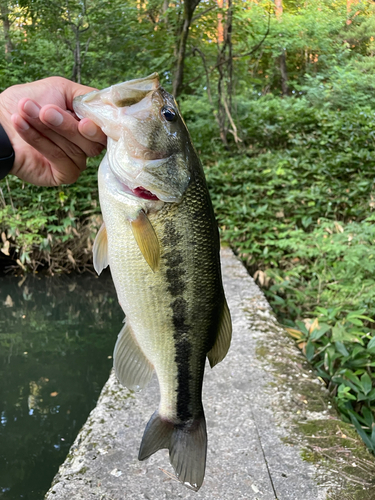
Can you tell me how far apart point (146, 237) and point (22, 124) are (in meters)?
0.59

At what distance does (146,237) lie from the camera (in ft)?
3.59

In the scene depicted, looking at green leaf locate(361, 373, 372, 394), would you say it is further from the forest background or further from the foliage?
the foliage

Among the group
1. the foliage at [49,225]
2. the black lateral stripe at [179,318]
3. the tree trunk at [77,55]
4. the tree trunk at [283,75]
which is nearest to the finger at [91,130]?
the black lateral stripe at [179,318]

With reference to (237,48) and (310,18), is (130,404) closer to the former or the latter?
(310,18)

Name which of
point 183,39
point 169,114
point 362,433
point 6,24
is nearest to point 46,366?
point 362,433

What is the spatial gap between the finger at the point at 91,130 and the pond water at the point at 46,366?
281cm

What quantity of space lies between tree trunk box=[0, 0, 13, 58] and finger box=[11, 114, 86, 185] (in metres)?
7.68

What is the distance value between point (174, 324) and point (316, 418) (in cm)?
155

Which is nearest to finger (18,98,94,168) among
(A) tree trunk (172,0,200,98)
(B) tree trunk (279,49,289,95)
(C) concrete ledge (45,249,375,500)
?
(C) concrete ledge (45,249,375,500)

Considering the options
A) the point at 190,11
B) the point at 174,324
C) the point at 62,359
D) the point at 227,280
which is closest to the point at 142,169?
the point at 174,324

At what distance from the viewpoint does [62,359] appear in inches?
185

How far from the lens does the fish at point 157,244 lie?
1123 mm

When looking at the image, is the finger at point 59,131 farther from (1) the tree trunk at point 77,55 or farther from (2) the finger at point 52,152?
(1) the tree trunk at point 77,55

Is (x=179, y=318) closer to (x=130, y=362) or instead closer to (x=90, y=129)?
(x=130, y=362)
